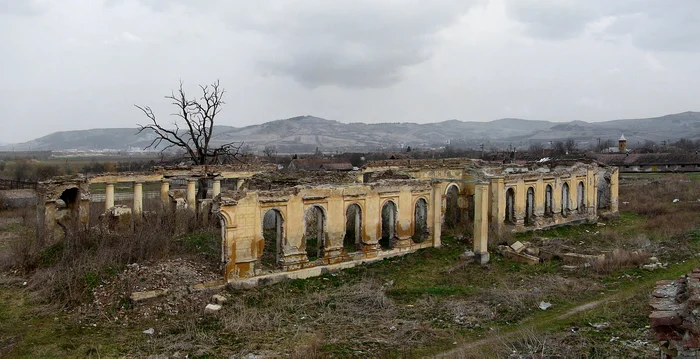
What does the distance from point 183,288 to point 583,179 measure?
73.8ft

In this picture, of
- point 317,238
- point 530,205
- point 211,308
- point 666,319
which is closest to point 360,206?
point 317,238

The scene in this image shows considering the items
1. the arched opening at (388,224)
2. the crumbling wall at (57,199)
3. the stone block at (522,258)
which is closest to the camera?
the stone block at (522,258)

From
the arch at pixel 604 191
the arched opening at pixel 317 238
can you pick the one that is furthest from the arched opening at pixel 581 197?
the arched opening at pixel 317 238

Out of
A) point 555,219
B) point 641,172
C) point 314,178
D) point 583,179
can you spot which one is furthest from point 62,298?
point 641,172

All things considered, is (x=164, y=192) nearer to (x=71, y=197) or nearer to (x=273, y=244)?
(x=71, y=197)

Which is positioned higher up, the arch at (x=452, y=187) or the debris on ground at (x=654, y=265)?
the arch at (x=452, y=187)

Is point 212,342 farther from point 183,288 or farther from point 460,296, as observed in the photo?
point 460,296

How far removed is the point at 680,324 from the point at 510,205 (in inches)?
692

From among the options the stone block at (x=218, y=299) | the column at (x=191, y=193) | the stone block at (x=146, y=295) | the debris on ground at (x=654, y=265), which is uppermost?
the column at (x=191, y=193)

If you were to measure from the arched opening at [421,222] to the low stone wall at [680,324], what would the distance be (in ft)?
40.6

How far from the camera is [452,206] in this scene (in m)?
27.4

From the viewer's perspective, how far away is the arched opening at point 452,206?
86.4 ft

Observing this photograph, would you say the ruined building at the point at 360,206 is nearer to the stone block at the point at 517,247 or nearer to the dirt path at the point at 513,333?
the stone block at the point at 517,247

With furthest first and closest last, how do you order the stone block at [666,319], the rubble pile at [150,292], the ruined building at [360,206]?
1. the ruined building at [360,206]
2. the rubble pile at [150,292]
3. the stone block at [666,319]
